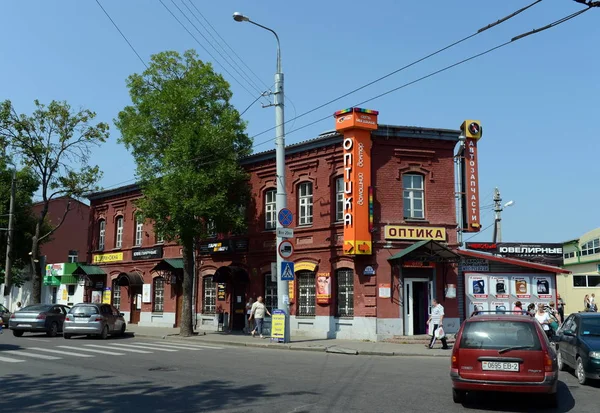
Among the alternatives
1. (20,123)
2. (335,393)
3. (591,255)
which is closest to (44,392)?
(335,393)

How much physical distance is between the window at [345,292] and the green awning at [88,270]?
18.5 m

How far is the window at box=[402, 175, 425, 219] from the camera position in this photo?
2319 cm

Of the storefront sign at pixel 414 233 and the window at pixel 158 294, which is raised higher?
the storefront sign at pixel 414 233

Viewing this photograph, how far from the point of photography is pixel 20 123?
1361 inches

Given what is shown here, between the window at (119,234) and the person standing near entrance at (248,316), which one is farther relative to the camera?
the window at (119,234)

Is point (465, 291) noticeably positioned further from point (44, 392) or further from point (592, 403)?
point (44, 392)

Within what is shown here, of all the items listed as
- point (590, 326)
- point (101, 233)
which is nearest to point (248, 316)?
point (101, 233)

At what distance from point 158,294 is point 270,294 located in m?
8.88

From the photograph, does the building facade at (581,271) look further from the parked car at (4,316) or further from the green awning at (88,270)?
the parked car at (4,316)

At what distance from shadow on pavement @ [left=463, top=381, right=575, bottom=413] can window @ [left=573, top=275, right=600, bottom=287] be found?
37.9 meters

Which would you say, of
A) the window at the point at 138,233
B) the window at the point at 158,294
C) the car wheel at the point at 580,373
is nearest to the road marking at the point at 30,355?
the car wheel at the point at 580,373

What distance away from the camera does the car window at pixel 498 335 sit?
889 centimetres

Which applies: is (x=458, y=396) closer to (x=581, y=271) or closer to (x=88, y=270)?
(x=88, y=270)

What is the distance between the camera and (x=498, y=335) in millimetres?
9062
